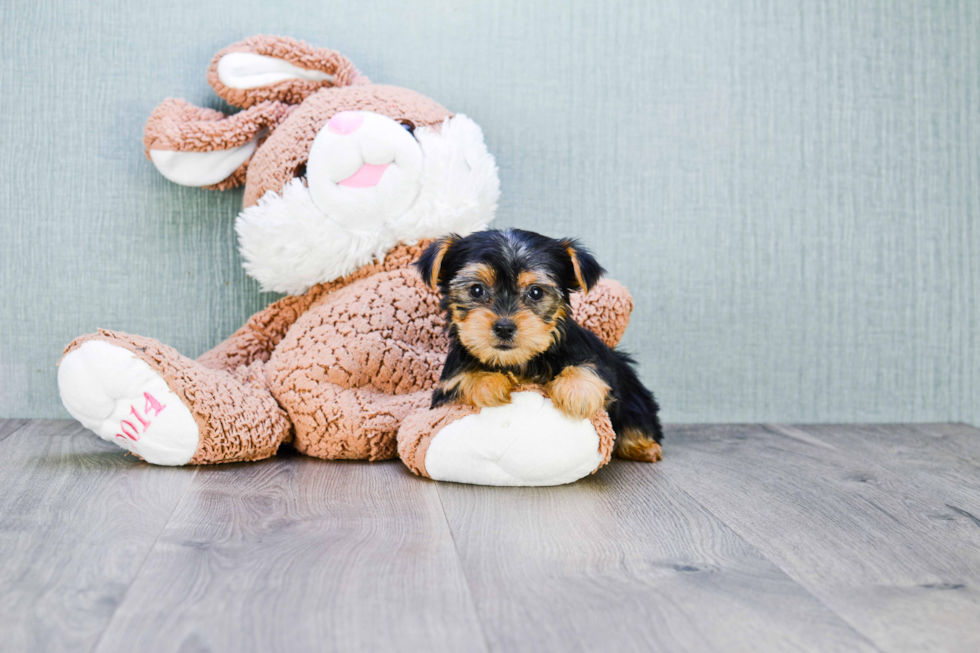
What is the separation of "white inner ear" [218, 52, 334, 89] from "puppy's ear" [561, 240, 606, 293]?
119 cm

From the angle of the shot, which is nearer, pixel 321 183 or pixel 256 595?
pixel 256 595

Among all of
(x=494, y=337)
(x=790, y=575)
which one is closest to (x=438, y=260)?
(x=494, y=337)

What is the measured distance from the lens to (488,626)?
3.48 ft

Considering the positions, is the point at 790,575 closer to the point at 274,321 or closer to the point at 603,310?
the point at 603,310

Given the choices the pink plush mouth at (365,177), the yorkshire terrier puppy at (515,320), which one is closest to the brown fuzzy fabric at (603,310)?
the yorkshire terrier puppy at (515,320)

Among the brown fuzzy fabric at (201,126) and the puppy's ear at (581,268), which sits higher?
the brown fuzzy fabric at (201,126)

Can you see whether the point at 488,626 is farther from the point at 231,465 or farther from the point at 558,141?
the point at 558,141

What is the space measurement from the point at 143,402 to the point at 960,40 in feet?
9.98

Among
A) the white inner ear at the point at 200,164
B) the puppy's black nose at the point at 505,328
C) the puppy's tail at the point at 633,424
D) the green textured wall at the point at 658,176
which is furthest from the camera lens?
the green textured wall at the point at 658,176

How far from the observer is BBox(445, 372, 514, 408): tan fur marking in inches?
68.1

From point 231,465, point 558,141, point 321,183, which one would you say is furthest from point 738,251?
point 231,465

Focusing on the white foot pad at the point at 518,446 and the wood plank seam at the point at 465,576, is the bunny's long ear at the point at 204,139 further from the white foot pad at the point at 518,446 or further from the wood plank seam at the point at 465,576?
the wood plank seam at the point at 465,576

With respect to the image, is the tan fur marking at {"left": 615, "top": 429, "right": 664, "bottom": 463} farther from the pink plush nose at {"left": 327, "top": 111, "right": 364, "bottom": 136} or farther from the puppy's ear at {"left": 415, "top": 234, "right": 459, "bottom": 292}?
the pink plush nose at {"left": 327, "top": 111, "right": 364, "bottom": 136}

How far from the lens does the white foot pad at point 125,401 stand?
5.98 ft
